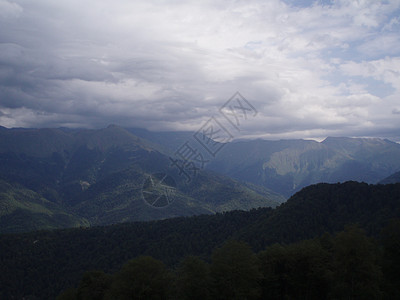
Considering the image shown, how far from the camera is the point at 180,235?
5915 inches

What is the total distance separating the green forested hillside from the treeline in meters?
50.9

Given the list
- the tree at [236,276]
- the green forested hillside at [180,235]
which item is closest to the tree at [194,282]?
the tree at [236,276]

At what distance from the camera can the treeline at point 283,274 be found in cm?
3816

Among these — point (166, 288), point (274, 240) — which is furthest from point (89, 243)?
point (166, 288)

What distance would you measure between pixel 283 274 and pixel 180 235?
107749 millimetres

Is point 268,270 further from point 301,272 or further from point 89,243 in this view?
point 89,243

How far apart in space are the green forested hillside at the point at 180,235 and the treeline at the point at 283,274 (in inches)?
2004

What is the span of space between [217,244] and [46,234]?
10636 cm

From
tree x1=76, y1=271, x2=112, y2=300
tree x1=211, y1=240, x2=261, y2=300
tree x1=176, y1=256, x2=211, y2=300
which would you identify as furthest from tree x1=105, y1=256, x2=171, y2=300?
tree x1=76, y1=271, x2=112, y2=300

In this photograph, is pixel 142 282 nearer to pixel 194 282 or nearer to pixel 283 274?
pixel 194 282

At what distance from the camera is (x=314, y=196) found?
12112cm

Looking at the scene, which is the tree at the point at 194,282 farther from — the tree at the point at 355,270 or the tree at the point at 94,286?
the tree at the point at 94,286

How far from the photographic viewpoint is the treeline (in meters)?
38.2

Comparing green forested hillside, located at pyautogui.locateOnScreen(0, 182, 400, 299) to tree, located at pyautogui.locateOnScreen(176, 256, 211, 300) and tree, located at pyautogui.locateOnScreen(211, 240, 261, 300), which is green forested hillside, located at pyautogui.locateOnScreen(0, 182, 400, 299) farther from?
tree, located at pyautogui.locateOnScreen(176, 256, 211, 300)
